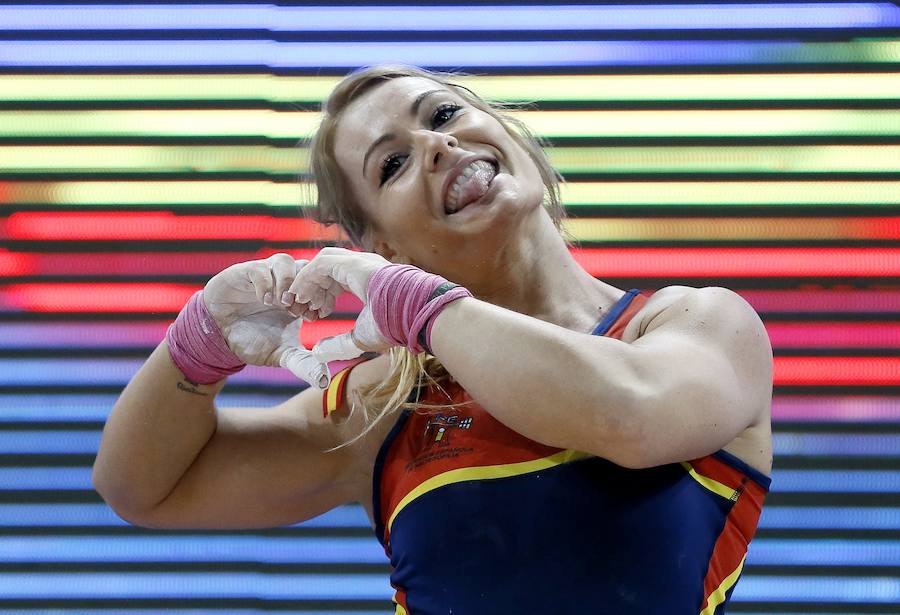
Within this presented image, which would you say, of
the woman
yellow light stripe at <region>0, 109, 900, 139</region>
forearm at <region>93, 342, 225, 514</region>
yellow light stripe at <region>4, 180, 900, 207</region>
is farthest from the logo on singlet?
yellow light stripe at <region>0, 109, 900, 139</region>

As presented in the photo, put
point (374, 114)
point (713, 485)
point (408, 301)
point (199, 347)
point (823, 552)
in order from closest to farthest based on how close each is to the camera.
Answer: point (408, 301) → point (713, 485) → point (199, 347) → point (374, 114) → point (823, 552)

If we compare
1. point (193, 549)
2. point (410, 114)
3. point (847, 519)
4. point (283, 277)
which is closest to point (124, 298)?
point (193, 549)

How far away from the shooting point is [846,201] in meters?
2.32

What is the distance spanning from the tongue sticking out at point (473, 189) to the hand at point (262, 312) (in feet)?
0.98

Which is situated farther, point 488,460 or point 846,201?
point 846,201

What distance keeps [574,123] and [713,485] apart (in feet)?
3.12

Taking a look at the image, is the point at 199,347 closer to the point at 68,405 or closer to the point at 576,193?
the point at 68,405

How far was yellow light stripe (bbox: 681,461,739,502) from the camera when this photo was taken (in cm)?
169

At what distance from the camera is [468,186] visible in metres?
1.89

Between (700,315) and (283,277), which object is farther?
(283,277)

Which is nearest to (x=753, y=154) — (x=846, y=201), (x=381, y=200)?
(x=846, y=201)

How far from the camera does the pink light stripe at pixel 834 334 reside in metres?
2.31

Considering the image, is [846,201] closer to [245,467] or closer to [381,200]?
[381,200]

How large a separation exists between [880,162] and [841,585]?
93 cm
